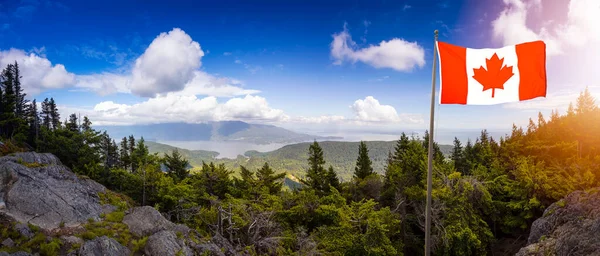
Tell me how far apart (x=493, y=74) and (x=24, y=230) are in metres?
16.8

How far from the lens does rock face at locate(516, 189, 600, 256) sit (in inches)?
512

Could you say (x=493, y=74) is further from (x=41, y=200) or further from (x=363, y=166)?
(x=363, y=166)

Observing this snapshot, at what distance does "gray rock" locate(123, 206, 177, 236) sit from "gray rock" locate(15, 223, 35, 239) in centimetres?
330

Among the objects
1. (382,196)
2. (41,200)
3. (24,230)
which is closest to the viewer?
(24,230)

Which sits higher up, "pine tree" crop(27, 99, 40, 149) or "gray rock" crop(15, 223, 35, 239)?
"pine tree" crop(27, 99, 40, 149)

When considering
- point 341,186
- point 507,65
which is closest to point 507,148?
point 341,186

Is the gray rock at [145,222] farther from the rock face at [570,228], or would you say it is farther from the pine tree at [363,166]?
the pine tree at [363,166]

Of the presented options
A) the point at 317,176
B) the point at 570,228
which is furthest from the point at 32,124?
the point at 570,228

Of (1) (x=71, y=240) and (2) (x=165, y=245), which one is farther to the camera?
(2) (x=165, y=245)

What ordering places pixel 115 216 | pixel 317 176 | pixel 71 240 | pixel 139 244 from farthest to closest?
pixel 317 176, pixel 115 216, pixel 139 244, pixel 71 240

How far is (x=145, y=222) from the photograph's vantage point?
12.5 metres

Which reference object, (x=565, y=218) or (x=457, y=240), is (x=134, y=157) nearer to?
(x=457, y=240)

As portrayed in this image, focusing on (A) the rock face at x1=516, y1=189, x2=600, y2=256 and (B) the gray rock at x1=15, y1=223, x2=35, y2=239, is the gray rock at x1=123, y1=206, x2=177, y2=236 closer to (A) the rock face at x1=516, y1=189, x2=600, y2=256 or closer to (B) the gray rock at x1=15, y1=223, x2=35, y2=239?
(B) the gray rock at x1=15, y1=223, x2=35, y2=239

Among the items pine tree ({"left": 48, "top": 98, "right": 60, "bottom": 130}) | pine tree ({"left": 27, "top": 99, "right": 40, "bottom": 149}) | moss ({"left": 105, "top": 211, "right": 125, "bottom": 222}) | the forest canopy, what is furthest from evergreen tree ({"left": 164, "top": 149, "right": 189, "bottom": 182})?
pine tree ({"left": 48, "top": 98, "right": 60, "bottom": 130})
